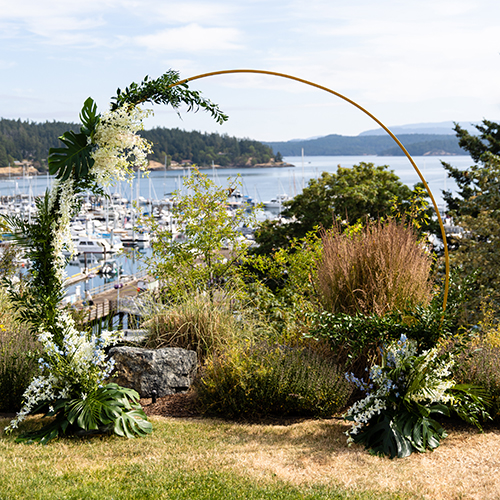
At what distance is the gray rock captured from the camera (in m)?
5.79

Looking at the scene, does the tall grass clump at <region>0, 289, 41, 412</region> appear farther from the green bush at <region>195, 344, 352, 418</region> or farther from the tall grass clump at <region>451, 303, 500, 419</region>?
the tall grass clump at <region>451, 303, 500, 419</region>

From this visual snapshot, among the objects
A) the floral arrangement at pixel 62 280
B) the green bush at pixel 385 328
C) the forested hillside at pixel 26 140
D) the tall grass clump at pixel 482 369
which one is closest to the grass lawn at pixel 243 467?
the floral arrangement at pixel 62 280

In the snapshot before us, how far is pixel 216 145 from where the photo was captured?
3745 inches

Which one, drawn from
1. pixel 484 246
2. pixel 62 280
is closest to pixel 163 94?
pixel 62 280

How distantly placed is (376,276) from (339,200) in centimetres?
1185

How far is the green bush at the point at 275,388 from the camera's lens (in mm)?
5008

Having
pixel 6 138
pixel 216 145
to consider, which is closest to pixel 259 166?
pixel 216 145

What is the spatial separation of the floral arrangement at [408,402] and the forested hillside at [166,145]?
69.6 m

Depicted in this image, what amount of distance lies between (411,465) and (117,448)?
2.34 metres

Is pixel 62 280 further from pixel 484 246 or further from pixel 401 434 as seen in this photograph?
pixel 484 246

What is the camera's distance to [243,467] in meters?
3.77

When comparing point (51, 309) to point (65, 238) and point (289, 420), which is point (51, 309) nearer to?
point (65, 238)

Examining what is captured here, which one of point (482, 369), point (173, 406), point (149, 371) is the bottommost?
point (173, 406)

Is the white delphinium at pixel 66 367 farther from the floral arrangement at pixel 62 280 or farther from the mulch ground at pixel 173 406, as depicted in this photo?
the mulch ground at pixel 173 406
